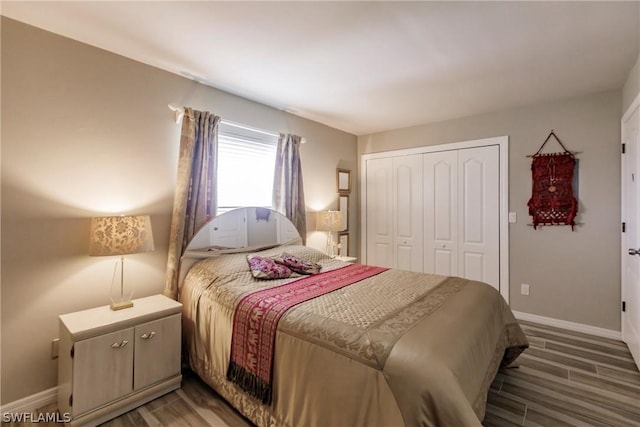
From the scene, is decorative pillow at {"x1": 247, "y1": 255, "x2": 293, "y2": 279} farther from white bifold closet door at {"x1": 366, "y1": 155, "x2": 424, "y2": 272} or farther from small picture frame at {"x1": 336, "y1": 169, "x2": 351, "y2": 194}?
white bifold closet door at {"x1": 366, "y1": 155, "x2": 424, "y2": 272}

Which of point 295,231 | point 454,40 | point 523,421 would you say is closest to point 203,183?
point 295,231

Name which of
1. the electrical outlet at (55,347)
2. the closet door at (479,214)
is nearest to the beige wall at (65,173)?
the electrical outlet at (55,347)

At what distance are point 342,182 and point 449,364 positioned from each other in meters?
3.42

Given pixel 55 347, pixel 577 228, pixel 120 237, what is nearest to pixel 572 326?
pixel 577 228

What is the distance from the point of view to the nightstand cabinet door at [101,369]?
175cm

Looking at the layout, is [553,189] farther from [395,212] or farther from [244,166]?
[244,166]

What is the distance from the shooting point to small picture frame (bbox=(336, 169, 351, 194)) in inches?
176

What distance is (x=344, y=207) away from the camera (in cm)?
458

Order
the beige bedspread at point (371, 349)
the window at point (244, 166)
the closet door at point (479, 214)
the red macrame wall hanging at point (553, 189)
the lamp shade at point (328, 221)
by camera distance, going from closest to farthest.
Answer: the beige bedspread at point (371, 349), the window at point (244, 166), the red macrame wall hanging at point (553, 189), the closet door at point (479, 214), the lamp shade at point (328, 221)

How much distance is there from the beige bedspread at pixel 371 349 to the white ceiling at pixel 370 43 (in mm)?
1677

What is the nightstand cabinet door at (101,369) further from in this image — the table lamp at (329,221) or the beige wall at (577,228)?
the beige wall at (577,228)

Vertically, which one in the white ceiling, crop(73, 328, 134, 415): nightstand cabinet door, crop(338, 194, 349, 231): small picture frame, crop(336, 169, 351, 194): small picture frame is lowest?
crop(73, 328, 134, 415): nightstand cabinet door

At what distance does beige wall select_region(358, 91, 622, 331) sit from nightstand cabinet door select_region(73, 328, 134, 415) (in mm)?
3868

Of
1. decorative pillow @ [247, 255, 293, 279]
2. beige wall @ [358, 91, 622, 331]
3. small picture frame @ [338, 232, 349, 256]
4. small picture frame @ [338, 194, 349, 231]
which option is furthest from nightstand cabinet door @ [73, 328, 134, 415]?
beige wall @ [358, 91, 622, 331]
